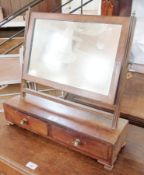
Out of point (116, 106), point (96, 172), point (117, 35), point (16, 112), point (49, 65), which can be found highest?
point (117, 35)

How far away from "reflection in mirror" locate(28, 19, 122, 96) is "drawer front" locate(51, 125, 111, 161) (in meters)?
0.18

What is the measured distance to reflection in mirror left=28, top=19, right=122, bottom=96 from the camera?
2.61 ft

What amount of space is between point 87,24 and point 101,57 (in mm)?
148

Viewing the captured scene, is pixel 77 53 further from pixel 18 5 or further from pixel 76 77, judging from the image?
pixel 18 5

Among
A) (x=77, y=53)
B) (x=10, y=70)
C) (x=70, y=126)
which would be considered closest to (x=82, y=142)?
(x=70, y=126)

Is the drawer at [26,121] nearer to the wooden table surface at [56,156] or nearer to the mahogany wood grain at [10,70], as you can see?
the wooden table surface at [56,156]

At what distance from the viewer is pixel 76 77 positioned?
0.87 m

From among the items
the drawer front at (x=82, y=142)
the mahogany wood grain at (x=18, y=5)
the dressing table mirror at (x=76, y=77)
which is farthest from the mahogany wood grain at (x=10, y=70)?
the mahogany wood grain at (x=18, y=5)

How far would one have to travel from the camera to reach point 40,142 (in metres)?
0.95

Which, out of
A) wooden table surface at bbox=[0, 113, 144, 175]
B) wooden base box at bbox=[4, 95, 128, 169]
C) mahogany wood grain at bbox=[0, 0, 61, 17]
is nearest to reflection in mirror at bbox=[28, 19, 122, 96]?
wooden base box at bbox=[4, 95, 128, 169]

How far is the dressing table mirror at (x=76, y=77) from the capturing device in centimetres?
77

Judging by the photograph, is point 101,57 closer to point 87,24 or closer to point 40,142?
point 87,24

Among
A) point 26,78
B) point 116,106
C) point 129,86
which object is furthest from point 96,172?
point 129,86

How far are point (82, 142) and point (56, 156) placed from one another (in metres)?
0.14
